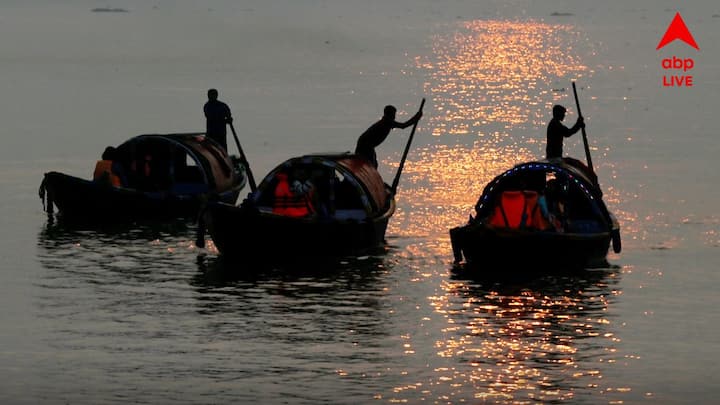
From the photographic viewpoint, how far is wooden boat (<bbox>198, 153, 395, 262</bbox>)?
3681 centimetres

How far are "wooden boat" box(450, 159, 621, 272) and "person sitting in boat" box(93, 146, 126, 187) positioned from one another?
8.91m

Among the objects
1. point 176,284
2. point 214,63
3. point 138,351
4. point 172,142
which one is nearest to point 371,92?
point 214,63

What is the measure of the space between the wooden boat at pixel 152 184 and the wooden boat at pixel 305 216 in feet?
11.3

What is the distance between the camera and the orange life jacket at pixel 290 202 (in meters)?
37.7

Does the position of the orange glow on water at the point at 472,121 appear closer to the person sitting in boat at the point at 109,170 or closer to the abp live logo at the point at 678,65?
the abp live logo at the point at 678,65

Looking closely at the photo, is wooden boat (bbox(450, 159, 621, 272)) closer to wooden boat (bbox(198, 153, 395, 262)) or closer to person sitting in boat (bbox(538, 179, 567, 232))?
person sitting in boat (bbox(538, 179, 567, 232))

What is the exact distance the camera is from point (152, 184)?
44.3m

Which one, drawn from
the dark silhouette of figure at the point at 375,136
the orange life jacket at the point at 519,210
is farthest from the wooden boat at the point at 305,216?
the orange life jacket at the point at 519,210

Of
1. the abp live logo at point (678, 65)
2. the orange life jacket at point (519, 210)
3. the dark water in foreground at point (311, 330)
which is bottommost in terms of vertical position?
the dark water in foreground at point (311, 330)

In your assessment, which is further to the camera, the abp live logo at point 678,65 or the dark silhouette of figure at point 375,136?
the abp live logo at point 678,65

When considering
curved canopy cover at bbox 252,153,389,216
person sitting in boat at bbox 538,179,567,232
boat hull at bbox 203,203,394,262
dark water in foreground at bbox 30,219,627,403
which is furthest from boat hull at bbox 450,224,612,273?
curved canopy cover at bbox 252,153,389,216

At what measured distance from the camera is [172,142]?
43344mm

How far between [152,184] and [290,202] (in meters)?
7.41

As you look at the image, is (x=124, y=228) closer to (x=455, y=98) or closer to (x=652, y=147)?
(x=652, y=147)
